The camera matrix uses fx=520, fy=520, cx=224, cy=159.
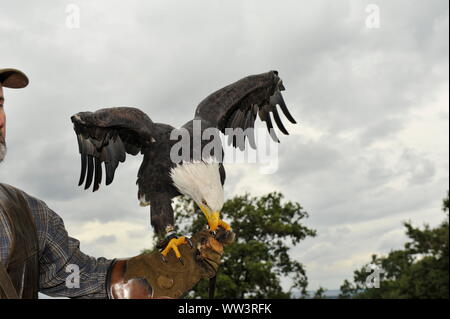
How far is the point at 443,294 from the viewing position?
25.5m

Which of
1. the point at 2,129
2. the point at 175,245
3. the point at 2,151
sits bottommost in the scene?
the point at 175,245

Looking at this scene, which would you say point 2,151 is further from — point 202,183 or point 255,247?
point 255,247

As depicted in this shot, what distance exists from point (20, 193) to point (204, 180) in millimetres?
1298

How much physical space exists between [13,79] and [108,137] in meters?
1.39

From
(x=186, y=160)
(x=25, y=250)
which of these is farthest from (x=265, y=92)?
(x=25, y=250)

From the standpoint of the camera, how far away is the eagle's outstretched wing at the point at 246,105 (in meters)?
4.49

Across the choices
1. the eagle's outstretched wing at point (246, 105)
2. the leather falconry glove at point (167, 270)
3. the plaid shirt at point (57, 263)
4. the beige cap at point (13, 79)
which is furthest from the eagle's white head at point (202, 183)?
the beige cap at point (13, 79)

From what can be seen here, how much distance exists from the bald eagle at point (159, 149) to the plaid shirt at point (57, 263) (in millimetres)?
879

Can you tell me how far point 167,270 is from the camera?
3.48 meters

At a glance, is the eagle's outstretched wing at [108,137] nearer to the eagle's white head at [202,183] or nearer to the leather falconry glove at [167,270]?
the eagle's white head at [202,183]

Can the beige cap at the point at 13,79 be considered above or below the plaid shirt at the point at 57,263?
above

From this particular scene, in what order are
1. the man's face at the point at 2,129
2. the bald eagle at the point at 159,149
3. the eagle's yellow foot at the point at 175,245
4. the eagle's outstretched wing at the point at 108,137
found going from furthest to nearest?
the eagle's outstretched wing at the point at 108,137, the bald eagle at the point at 159,149, the eagle's yellow foot at the point at 175,245, the man's face at the point at 2,129

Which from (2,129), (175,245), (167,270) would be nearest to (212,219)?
(175,245)
